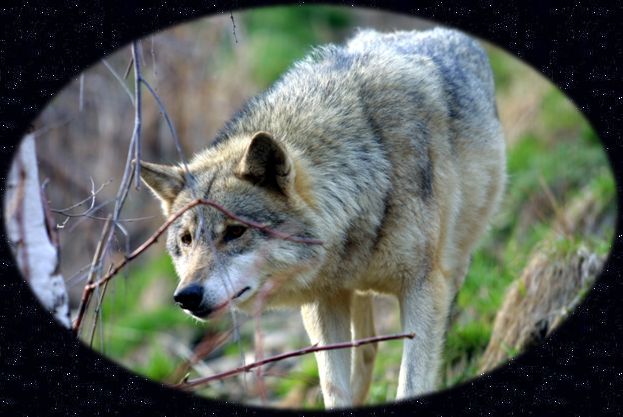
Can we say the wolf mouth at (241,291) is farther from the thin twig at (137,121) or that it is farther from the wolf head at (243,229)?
the thin twig at (137,121)

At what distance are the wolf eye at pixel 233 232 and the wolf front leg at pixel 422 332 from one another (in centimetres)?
124

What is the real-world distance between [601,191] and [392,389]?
11.8 ft

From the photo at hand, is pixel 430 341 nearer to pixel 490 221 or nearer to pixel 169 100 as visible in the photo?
pixel 490 221

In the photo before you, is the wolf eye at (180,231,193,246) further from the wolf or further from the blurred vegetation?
the blurred vegetation

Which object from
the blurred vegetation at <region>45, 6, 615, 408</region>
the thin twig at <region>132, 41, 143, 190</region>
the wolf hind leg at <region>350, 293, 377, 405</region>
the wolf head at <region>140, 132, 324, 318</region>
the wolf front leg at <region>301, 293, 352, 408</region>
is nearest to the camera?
the thin twig at <region>132, 41, 143, 190</region>

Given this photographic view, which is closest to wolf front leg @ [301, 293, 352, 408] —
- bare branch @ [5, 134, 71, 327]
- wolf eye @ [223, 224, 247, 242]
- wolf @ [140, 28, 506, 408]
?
wolf @ [140, 28, 506, 408]

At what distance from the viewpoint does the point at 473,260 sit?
9.37 m

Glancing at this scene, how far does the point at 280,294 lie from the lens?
543cm

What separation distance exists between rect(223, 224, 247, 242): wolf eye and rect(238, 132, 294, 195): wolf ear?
0.33 metres

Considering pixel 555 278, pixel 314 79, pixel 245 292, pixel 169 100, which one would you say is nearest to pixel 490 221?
pixel 555 278

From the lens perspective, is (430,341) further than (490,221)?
No

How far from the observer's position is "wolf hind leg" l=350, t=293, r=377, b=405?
6.75 meters

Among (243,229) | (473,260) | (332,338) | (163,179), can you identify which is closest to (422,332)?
(332,338)

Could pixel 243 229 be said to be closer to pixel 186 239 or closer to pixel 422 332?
pixel 186 239
